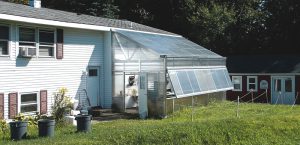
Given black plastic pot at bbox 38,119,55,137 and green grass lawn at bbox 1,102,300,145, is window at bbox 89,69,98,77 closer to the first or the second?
green grass lawn at bbox 1,102,300,145

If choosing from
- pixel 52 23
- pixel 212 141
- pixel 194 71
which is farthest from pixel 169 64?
pixel 212 141

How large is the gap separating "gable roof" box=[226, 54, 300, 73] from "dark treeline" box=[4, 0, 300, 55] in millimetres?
3466

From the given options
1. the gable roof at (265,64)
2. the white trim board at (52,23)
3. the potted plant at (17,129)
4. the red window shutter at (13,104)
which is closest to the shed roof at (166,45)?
the white trim board at (52,23)

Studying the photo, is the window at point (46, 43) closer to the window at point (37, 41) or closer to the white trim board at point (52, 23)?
the window at point (37, 41)

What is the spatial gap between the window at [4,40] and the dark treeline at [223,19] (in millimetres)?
20849

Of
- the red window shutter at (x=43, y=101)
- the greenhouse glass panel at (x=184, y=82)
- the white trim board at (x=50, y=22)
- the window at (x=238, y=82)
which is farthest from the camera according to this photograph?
the window at (x=238, y=82)

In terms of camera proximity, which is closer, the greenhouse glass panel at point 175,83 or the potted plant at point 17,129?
the potted plant at point 17,129

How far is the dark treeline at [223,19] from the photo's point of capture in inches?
1414

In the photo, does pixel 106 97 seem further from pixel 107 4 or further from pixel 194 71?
pixel 107 4

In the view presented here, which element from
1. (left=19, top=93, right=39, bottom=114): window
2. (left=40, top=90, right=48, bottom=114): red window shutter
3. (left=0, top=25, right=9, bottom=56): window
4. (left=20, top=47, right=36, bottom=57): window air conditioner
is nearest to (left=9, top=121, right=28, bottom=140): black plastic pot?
(left=19, top=93, right=39, bottom=114): window

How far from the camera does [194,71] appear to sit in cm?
2147

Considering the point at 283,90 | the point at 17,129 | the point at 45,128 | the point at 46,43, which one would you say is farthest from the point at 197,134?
the point at 283,90

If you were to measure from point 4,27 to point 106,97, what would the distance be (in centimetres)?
688

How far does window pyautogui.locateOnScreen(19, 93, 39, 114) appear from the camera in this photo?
16.5 metres
